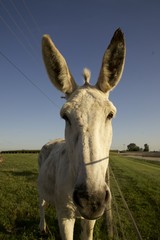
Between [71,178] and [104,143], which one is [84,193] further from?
→ [71,178]

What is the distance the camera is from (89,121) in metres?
2.82

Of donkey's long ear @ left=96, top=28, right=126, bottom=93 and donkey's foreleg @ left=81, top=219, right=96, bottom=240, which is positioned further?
donkey's foreleg @ left=81, top=219, right=96, bottom=240

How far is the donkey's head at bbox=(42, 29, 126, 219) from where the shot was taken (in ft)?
7.67

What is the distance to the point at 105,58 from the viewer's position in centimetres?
343

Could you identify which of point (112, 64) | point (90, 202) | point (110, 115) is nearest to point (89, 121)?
point (110, 115)

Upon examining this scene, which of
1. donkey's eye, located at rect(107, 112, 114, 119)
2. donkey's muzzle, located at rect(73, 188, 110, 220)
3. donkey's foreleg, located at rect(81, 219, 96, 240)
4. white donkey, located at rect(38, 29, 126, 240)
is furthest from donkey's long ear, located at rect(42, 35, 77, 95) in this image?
donkey's foreleg, located at rect(81, 219, 96, 240)

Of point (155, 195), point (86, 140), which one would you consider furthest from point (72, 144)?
point (155, 195)

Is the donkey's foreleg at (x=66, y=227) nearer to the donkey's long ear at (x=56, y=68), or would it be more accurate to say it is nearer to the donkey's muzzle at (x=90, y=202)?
the donkey's muzzle at (x=90, y=202)

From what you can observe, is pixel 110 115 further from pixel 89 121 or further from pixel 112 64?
pixel 112 64

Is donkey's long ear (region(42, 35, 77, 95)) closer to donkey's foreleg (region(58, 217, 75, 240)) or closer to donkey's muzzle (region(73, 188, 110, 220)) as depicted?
donkey's muzzle (region(73, 188, 110, 220))

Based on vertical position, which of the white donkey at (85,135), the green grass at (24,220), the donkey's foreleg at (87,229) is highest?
the white donkey at (85,135)

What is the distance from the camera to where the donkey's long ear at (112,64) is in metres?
3.37

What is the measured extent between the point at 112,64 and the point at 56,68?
860 millimetres

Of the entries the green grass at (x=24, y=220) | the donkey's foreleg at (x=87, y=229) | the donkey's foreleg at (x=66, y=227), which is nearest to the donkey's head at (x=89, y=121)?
the donkey's foreleg at (x=66, y=227)
